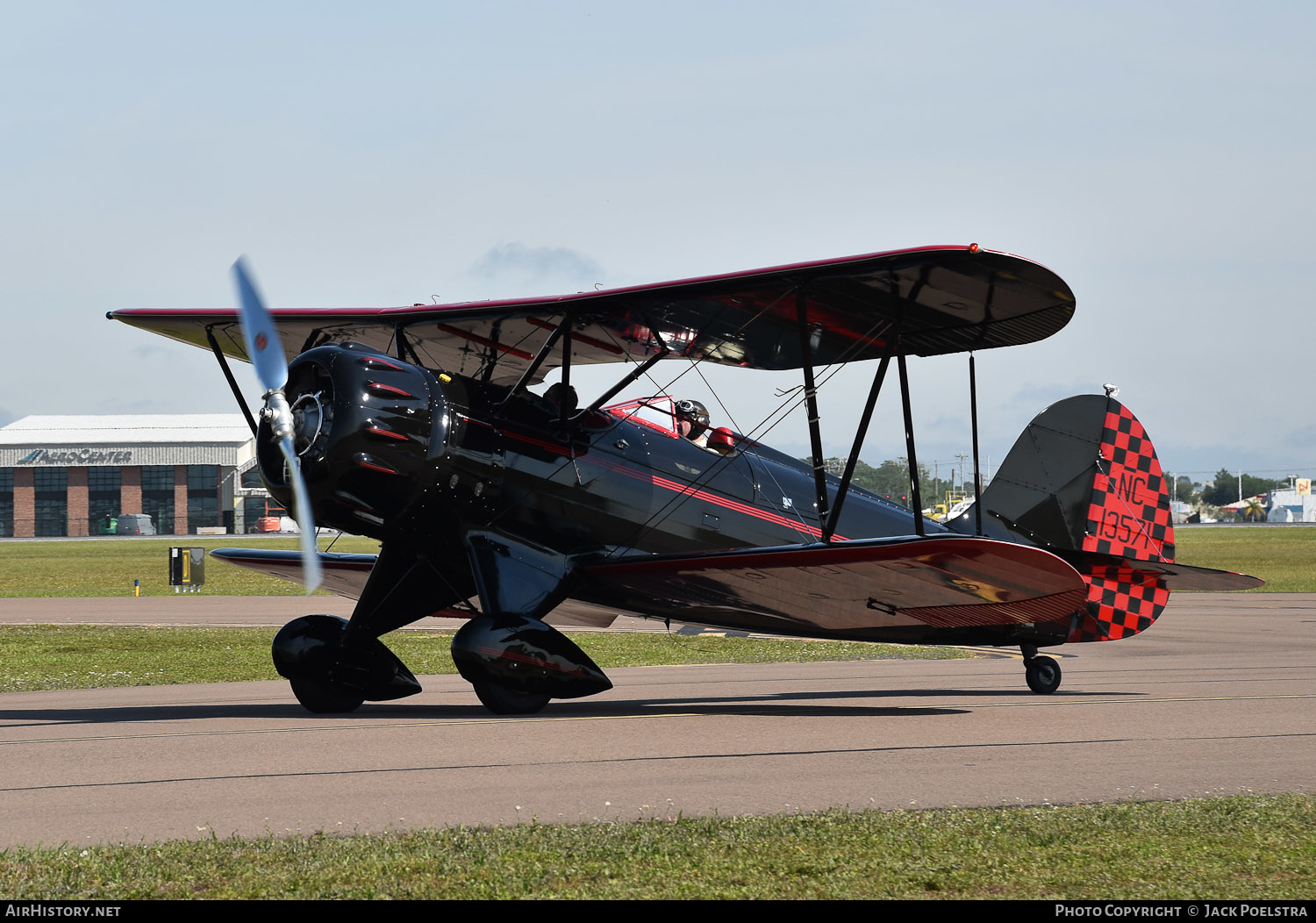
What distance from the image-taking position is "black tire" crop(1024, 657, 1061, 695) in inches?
518

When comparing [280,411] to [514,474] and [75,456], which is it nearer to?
[514,474]

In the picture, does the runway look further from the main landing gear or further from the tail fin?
the tail fin

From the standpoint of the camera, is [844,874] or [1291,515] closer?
[844,874]

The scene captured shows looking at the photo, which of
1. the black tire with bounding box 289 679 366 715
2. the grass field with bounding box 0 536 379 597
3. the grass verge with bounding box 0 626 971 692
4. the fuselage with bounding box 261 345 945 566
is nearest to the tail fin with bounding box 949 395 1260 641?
the fuselage with bounding box 261 345 945 566

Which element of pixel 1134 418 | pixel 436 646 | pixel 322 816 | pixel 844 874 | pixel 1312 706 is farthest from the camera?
pixel 436 646

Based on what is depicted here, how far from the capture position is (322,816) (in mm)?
6508

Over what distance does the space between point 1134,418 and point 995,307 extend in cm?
440

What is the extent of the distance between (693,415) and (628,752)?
4.57 m

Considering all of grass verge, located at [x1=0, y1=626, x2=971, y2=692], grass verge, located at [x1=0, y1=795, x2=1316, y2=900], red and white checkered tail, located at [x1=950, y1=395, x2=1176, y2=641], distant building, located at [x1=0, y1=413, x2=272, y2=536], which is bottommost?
distant building, located at [x1=0, y1=413, x2=272, y2=536]

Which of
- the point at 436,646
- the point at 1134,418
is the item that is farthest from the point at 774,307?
the point at 436,646

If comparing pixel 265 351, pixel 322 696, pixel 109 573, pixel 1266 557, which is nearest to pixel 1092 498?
pixel 322 696

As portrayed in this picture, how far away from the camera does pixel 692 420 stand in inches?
499

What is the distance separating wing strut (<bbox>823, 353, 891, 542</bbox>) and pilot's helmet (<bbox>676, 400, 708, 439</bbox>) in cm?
191

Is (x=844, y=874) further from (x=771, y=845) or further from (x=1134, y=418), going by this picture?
(x=1134, y=418)
